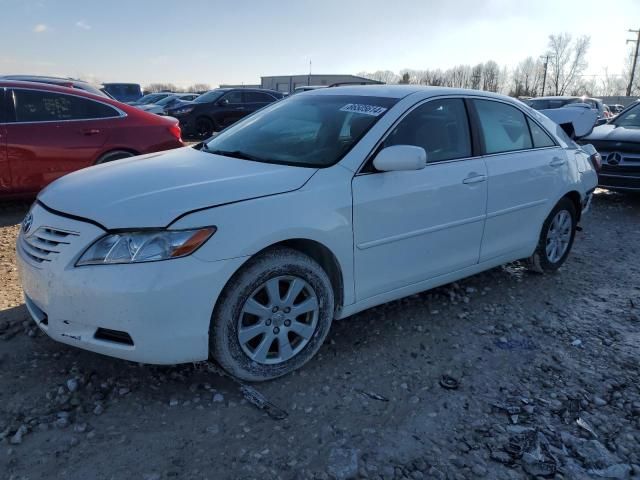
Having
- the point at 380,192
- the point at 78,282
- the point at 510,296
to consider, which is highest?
the point at 380,192

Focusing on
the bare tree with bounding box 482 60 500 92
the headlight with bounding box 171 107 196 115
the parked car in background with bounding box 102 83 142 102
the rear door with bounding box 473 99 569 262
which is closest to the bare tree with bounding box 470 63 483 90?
the bare tree with bounding box 482 60 500 92

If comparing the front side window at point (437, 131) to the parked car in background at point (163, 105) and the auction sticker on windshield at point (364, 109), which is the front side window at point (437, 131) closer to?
the auction sticker on windshield at point (364, 109)

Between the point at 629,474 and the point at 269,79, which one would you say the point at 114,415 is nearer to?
the point at 629,474

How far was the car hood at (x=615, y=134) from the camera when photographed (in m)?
7.59

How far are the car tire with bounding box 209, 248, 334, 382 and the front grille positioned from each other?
800mm

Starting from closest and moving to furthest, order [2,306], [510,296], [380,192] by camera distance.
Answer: [380,192]
[2,306]
[510,296]

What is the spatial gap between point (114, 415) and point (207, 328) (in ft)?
2.03

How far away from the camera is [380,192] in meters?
3.04

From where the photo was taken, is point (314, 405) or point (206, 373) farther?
point (206, 373)

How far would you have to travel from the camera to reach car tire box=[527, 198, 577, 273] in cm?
450

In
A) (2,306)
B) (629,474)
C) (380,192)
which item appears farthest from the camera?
(2,306)

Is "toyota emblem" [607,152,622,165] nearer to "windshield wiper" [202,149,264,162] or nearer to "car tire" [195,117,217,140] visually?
"windshield wiper" [202,149,264,162]

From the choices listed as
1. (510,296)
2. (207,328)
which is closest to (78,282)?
(207,328)

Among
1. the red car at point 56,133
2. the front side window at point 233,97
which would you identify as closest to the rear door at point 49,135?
the red car at point 56,133
